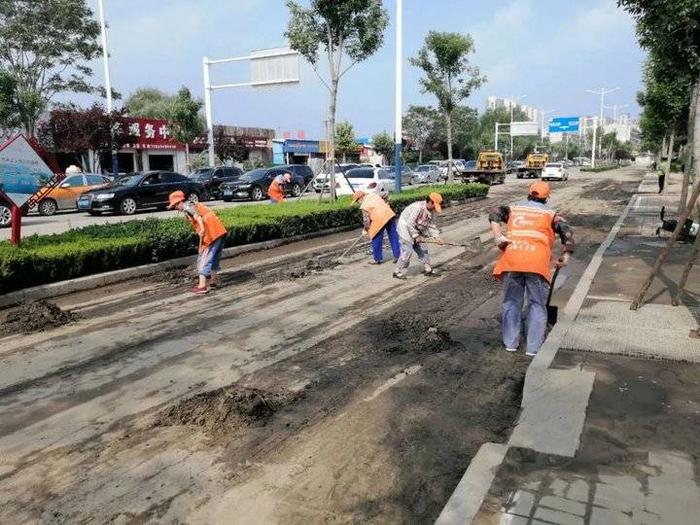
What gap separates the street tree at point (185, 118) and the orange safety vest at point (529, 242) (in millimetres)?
33397

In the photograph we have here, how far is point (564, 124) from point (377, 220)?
61.5 meters

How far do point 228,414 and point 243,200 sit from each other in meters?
22.5

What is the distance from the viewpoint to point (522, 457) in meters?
3.64

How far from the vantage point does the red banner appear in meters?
35.3

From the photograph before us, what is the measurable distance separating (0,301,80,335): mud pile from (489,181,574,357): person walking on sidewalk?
4992 mm

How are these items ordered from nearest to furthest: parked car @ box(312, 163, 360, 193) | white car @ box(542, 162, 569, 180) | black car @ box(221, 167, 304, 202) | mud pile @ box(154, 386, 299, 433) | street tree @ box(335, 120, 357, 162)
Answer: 1. mud pile @ box(154, 386, 299, 433)
2. parked car @ box(312, 163, 360, 193)
3. black car @ box(221, 167, 304, 202)
4. white car @ box(542, 162, 569, 180)
5. street tree @ box(335, 120, 357, 162)

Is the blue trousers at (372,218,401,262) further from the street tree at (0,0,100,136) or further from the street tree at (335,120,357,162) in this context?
the street tree at (335,120,357,162)

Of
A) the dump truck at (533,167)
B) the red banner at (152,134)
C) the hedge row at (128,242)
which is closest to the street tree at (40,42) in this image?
the red banner at (152,134)

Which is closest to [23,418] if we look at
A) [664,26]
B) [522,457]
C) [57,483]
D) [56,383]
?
[56,383]

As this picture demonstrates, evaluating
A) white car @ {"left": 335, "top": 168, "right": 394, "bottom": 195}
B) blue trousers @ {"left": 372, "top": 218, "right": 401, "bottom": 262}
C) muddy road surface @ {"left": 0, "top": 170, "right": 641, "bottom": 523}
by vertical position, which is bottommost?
muddy road surface @ {"left": 0, "top": 170, "right": 641, "bottom": 523}

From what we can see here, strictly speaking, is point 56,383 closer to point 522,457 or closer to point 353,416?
point 353,416

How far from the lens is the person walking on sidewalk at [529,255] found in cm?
555

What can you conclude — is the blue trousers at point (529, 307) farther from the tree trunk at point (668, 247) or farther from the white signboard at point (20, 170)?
the white signboard at point (20, 170)

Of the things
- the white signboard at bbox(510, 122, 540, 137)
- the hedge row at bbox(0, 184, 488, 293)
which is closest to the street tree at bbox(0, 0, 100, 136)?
the hedge row at bbox(0, 184, 488, 293)
